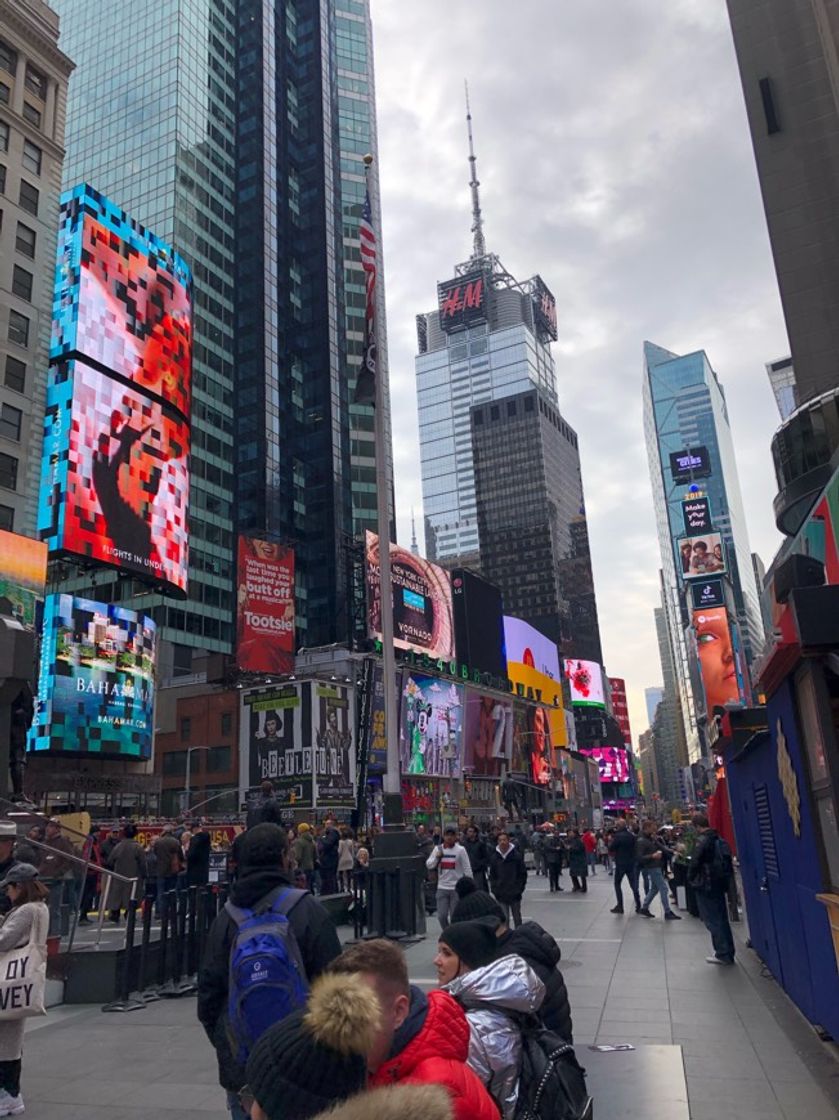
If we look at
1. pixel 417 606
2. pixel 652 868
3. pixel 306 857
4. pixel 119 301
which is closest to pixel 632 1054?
pixel 306 857

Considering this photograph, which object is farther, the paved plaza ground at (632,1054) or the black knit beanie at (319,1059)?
the paved plaza ground at (632,1054)

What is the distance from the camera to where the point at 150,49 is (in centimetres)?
8944

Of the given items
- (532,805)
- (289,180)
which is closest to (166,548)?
(532,805)

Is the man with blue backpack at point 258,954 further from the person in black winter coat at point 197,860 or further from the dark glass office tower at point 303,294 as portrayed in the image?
the dark glass office tower at point 303,294

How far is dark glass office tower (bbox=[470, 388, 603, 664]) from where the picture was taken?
7057 inches

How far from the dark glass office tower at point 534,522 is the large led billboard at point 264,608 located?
131 m

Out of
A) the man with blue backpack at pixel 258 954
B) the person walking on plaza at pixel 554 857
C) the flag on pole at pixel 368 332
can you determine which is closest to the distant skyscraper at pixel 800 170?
the person walking on plaza at pixel 554 857

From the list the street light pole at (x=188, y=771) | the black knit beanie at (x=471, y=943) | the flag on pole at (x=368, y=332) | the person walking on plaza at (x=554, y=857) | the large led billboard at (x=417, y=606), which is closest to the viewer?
the black knit beanie at (x=471, y=943)

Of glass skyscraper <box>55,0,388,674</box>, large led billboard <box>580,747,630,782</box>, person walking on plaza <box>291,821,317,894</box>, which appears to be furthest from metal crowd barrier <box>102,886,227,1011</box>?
large led billboard <box>580,747,630,782</box>

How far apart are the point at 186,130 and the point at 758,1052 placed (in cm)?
9752

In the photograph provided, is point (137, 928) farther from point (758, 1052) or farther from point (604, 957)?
point (758, 1052)

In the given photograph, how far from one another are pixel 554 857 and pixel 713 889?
1364 centimetres

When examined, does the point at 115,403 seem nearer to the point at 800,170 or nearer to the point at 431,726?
the point at 431,726

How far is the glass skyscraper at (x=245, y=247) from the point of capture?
84375mm
